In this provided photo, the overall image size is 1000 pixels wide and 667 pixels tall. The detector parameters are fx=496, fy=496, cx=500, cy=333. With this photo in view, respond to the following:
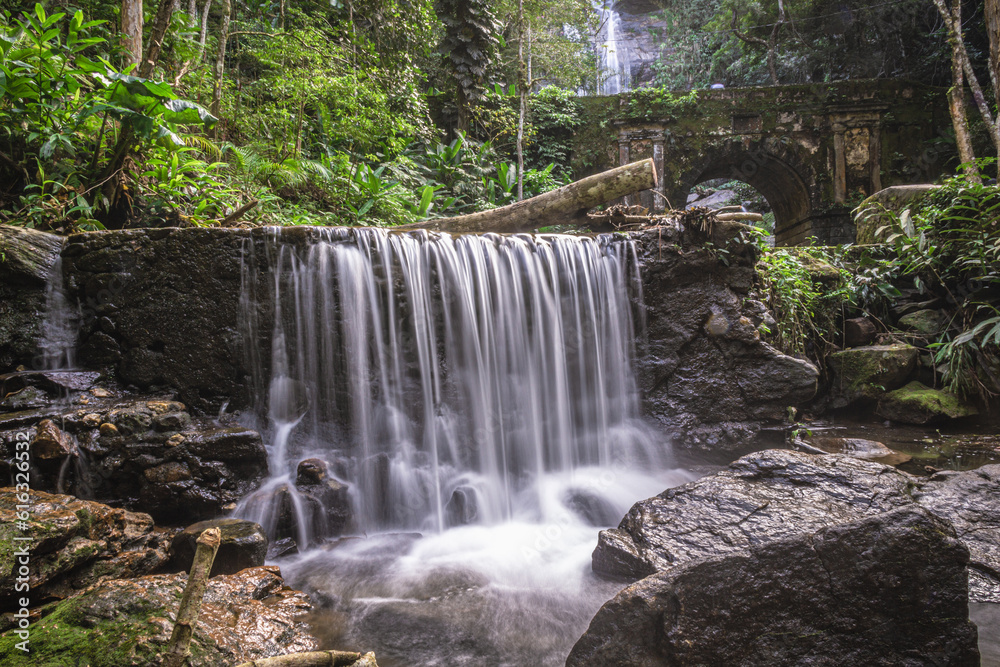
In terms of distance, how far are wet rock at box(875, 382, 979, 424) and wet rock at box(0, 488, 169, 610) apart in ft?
23.0

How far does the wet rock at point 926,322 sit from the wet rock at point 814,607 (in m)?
5.61

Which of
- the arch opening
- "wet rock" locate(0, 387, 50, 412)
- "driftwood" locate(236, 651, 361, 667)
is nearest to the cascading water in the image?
"driftwood" locate(236, 651, 361, 667)

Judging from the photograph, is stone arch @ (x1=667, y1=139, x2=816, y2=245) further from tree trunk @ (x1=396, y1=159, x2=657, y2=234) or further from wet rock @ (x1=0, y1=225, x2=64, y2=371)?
wet rock @ (x1=0, y1=225, x2=64, y2=371)

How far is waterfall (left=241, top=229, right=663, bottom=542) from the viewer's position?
427cm

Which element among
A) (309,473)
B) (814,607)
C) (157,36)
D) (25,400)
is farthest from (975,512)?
(157,36)

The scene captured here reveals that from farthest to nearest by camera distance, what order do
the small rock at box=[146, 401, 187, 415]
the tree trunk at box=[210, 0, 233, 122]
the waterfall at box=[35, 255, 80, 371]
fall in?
the tree trunk at box=[210, 0, 233, 122] → the waterfall at box=[35, 255, 80, 371] → the small rock at box=[146, 401, 187, 415]

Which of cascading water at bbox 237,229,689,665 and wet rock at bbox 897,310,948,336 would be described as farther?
wet rock at bbox 897,310,948,336

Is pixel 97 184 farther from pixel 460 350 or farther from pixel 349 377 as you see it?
pixel 460 350

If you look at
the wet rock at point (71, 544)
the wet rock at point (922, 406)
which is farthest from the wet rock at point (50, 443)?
the wet rock at point (922, 406)

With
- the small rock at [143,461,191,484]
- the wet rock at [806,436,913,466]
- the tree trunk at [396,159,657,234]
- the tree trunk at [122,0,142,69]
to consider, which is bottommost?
the wet rock at [806,436,913,466]

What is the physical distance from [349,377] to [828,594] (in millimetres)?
3732

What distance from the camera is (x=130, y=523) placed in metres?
3.01

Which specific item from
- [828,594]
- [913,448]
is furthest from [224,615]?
[913,448]

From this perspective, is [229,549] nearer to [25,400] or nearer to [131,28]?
[25,400]
